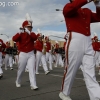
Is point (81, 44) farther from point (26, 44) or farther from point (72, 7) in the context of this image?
point (26, 44)

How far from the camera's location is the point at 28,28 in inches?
299

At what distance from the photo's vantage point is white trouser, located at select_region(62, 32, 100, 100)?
4.53m

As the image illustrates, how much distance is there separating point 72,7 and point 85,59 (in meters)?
0.99

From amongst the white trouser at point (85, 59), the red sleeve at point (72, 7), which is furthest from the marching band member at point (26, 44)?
the red sleeve at point (72, 7)

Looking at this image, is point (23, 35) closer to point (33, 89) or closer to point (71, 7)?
point (33, 89)

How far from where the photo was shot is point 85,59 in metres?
4.70

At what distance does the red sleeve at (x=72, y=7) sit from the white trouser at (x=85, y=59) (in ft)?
1.29

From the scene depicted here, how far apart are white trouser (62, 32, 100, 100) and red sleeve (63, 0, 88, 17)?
39 centimetres

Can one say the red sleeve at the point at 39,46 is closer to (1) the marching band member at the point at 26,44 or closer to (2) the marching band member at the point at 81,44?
(1) the marching band member at the point at 26,44

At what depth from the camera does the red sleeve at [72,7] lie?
4.38 meters

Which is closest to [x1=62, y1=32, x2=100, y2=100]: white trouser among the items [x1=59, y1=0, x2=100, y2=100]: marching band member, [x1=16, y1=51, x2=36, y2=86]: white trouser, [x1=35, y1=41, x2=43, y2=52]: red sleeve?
[x1=59, y1=0, x2=100, y2=100]: marching band member

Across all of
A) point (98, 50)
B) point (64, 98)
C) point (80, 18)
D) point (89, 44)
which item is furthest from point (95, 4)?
point (98, 50)

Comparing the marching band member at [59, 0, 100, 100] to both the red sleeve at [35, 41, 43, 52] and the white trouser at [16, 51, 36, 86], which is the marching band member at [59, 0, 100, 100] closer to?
the white trouser at [16, 51, 36, 86]

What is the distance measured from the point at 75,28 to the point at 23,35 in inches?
124
